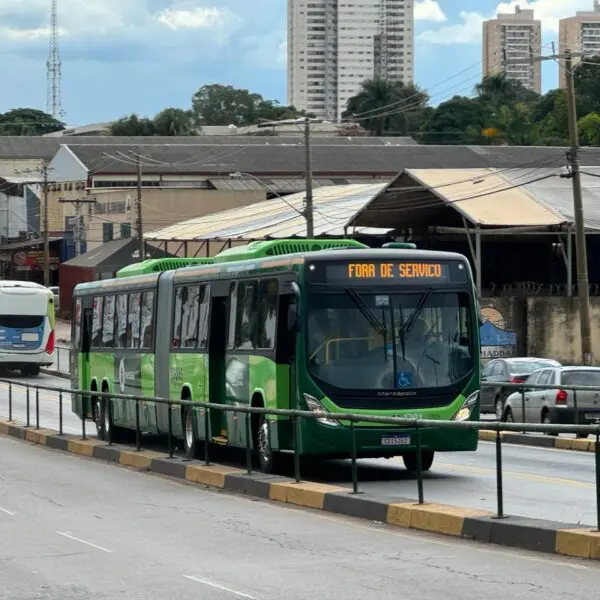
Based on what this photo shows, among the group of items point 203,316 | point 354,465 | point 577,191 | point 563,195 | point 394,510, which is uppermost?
point 563,195

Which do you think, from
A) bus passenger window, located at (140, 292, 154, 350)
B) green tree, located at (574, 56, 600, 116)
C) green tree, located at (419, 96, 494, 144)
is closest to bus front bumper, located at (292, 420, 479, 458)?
bus passenger window, located at (140, 292, 154, 350)

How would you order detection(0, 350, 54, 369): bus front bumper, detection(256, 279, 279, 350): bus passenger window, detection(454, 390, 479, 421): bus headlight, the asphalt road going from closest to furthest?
1. the asphalt road
2. detection(454, 390, 479, 421): bus headlight
3. detection(256, 279, 279, 350): bus passenger window
4. detection(0, 350, 54, 369): bus front bumper

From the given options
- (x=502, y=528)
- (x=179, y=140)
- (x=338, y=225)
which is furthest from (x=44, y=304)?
(x=179, y=140)

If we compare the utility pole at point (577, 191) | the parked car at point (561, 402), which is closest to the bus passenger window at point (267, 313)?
the parked car at point (561, 402)

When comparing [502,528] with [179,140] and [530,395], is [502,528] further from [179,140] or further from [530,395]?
[179,140]

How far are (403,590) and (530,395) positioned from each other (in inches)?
722

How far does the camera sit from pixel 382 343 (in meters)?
19.4

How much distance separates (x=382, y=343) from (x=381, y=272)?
3.15 ft

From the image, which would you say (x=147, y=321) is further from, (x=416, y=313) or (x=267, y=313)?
(x=416, y=313)

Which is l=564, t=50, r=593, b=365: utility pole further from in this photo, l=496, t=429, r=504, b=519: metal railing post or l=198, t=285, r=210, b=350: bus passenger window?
l=496, t=429, r=504, b=519: metal railing post

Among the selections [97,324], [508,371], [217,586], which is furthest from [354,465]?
[508,371]

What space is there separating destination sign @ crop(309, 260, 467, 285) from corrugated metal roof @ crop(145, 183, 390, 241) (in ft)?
121

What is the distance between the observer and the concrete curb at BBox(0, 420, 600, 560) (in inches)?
476

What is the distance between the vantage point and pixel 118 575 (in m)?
11.5
